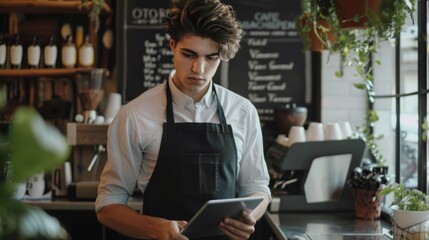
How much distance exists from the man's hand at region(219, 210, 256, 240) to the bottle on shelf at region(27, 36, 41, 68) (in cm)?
274

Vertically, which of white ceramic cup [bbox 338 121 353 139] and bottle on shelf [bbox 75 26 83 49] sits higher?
bottle on shelf [bbox 75 26 83 49]

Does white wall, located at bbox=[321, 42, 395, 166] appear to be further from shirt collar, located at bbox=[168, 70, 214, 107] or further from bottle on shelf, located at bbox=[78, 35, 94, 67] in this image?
shirt collar, located at bbox=[168, 70, 214, 107]

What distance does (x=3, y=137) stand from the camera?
14.8 inches

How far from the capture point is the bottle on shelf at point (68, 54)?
4172 mm

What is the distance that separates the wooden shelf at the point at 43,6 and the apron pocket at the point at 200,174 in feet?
6.77

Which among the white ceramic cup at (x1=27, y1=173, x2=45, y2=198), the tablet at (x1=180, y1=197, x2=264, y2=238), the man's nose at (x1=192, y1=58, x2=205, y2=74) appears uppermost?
the man's nose at (x1=192, y1=58, x2=205, y2=74)

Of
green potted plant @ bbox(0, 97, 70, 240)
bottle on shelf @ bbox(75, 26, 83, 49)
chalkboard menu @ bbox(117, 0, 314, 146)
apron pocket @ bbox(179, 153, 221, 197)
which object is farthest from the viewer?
bottle on shelf @ bbox(75, 26, 83, 49)

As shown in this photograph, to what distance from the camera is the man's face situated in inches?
78.0

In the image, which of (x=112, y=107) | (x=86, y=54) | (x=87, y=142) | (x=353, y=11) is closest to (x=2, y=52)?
(x=86, y=54)

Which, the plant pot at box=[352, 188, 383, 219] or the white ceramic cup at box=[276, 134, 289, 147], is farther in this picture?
the white ceramic cup at box=[276, 134, 289, 147]

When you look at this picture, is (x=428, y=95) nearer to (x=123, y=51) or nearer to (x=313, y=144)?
(x=313, y=144)

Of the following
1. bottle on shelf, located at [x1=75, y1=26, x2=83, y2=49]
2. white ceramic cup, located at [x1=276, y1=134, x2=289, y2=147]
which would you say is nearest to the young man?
white ceramic cup, located at [x1=276, y1=134, x2=289, y2=147]

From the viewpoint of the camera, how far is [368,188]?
113 inches

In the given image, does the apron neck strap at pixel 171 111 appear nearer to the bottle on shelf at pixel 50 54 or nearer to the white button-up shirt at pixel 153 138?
the white button-up shirt at pixel 153 138
